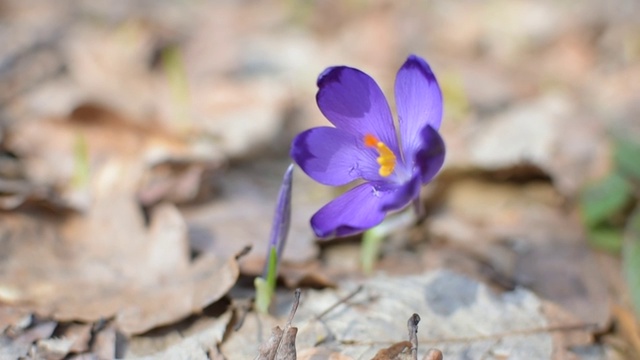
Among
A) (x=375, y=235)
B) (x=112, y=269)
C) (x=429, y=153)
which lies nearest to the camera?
(x=429, y=153)

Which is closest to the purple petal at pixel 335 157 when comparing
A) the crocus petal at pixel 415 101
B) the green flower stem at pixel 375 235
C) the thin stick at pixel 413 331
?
the crocus petal at pixel 415 101

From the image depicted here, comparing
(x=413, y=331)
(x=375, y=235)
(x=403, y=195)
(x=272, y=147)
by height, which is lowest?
(x=272, y=147)

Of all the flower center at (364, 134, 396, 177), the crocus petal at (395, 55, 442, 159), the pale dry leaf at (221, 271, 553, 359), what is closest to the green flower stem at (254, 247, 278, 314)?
the pale dry leaf at (221, 271, 553, 359)

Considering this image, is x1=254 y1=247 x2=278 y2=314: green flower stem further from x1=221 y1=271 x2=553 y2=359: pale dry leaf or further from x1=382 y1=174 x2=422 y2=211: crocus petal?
x1=382 y1=174 x2=422 y2=211: crocus petal

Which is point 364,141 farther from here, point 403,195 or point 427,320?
point 427,320

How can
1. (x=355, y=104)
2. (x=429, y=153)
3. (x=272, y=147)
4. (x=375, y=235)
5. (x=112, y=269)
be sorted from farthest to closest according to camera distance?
(x=272, y=147)
(x=375, y=235)
(x=112, y=269)
(x=355, y=104)
(x=429, y=153)

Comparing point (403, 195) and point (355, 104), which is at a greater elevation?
point (355, 104)

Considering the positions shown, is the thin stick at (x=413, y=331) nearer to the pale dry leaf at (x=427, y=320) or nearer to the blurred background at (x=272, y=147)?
the pale dry leaf at (x=427, y=320)

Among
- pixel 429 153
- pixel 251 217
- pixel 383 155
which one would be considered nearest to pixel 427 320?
pixel 383 155
